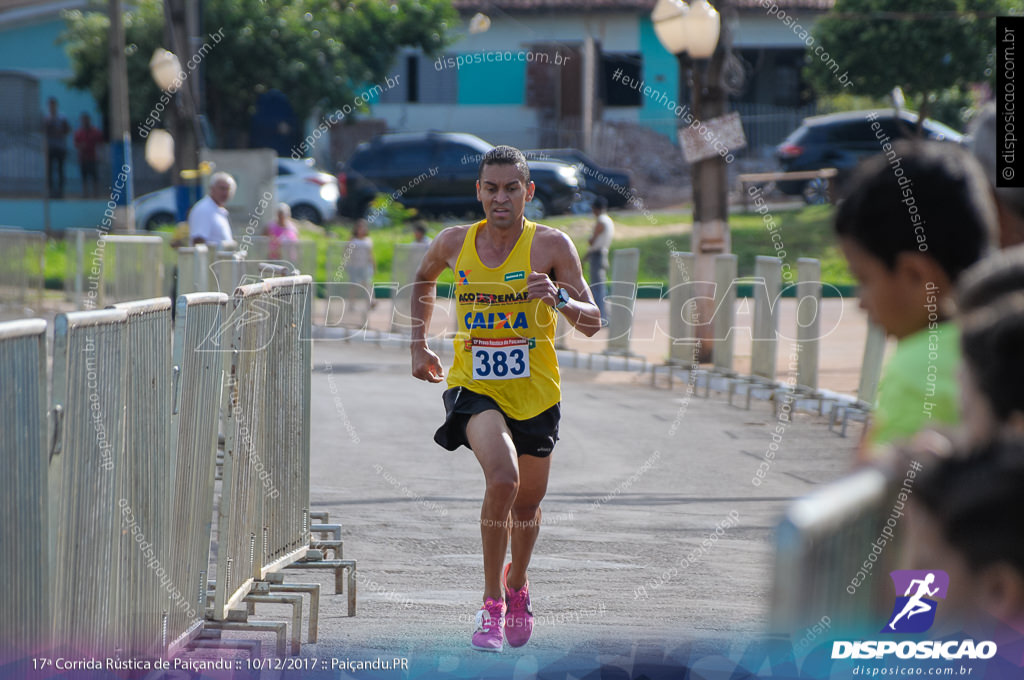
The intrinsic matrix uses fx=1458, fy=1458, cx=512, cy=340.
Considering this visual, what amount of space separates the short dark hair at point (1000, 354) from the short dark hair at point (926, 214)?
58 cm

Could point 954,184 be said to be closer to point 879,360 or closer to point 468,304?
point 468,304

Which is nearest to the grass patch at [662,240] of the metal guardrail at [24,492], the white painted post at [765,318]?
the white painted post at [765,318]

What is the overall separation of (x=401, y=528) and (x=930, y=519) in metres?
5.96

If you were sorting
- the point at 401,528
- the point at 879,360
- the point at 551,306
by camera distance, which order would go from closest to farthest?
the point at 551,306 < the point at 401,528 < the point at 879,360

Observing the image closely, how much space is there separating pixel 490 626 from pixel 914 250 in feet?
10.1

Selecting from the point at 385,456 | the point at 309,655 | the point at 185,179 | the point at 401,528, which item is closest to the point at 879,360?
the point at 385,456

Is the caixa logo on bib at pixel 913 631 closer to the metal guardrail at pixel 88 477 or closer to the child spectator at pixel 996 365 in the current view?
the child spectator at pixel 996 365

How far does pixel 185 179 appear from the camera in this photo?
22469mm

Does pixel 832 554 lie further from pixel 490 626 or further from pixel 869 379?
pixel 869 379

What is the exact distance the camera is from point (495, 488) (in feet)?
17.7

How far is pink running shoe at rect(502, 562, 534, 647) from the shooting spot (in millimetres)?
5383

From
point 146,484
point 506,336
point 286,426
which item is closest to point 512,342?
point 506,336

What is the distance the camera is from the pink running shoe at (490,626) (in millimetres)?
5238

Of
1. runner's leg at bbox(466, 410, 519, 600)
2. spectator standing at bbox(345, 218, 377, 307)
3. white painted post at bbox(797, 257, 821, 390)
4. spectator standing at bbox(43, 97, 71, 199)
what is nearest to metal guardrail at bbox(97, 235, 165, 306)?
spectator standing at bbox(345, 218, 377, 307)
